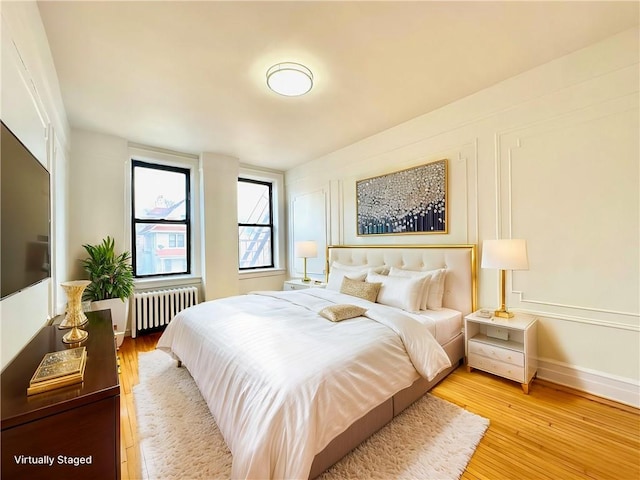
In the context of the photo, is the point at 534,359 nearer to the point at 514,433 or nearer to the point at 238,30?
the point at 514,433

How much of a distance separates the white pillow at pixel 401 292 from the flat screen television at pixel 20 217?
270 centimetres

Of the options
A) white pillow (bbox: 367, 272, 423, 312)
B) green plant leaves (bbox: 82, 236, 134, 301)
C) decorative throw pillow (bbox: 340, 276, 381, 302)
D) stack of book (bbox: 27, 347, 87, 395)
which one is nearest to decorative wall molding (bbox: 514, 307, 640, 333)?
white pillow (bbox: 367, 272, 423, 312)

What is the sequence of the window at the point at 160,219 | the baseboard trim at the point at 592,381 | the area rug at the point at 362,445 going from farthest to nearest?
the window at the point at 160,219 < the baseboard trim at the point at 592,381 < the area rug at the point at 362,445

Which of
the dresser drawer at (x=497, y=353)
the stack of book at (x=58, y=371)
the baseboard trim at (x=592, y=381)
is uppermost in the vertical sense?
the stack of book at (x=58, y=371)

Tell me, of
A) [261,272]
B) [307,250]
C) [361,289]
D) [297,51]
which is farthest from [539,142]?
[261,272]

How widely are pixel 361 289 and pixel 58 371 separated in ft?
7.95

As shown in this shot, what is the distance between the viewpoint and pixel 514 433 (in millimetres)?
1778

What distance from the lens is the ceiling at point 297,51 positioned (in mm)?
1765

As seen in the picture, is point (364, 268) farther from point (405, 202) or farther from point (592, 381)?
point (592, 381)

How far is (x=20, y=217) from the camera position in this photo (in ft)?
4.23

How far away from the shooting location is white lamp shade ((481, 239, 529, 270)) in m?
2.28

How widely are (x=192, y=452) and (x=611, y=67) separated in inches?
160

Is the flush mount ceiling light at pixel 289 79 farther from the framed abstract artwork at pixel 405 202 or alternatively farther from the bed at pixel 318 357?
the bed at pixel 318 357

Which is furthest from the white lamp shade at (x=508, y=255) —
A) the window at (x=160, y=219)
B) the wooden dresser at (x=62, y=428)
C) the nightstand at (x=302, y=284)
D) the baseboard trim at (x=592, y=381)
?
the window at (x=160, y=219)
